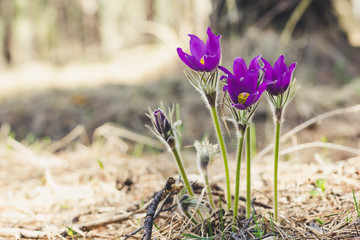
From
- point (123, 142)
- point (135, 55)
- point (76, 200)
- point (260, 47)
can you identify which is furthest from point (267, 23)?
point (76, 200)

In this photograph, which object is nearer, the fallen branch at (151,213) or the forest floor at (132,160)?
the fallen branch at (151,213)

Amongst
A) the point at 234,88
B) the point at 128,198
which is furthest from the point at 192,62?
the point at 128,198

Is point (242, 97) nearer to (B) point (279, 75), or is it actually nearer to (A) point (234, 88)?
(A) point (234, 88)

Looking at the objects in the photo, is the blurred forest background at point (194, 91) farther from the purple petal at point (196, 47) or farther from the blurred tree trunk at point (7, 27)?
the blurred tree trunk at point (7, 27)

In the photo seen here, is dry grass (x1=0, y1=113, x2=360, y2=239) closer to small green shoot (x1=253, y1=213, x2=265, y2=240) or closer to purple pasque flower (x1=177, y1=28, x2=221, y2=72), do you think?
small green shoot (x1=253, y1=213, x2=265, y2=240)

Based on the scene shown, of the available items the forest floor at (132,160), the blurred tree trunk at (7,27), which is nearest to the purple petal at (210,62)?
the forest floor at (132,160)

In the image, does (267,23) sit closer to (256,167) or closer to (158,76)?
(158,76)
